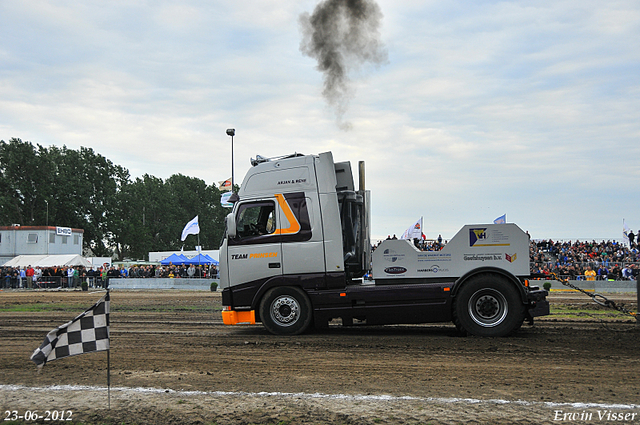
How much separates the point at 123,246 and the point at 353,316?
8110cm

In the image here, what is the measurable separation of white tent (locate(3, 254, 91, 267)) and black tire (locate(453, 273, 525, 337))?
149 ft

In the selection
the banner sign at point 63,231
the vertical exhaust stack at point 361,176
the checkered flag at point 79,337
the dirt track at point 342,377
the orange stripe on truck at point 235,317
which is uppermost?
the banner sign at point 63,231

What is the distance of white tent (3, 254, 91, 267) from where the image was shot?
4766cm

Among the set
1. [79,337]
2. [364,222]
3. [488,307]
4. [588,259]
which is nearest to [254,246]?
[364,222]

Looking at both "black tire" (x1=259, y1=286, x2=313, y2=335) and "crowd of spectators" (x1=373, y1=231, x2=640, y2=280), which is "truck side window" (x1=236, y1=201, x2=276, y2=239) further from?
"crowd of spectators" (x1=373, y1=231, x2=640, y2=280)

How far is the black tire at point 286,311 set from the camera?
34.3 ft

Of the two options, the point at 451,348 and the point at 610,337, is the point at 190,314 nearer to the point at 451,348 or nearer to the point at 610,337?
the point at 451,348

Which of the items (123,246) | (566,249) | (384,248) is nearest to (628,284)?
(566,249)

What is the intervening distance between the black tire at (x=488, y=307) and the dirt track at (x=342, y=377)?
400mm

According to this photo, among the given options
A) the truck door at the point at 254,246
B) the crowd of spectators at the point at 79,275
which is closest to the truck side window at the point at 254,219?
the truck door at the point at 254,246

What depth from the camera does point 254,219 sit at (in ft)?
35.0

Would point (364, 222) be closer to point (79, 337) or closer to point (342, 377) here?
point (342, 377)

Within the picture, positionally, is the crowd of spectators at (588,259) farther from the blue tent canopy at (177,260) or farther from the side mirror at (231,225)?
the blue tent canopy at (177,260)

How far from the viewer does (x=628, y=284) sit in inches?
1009
